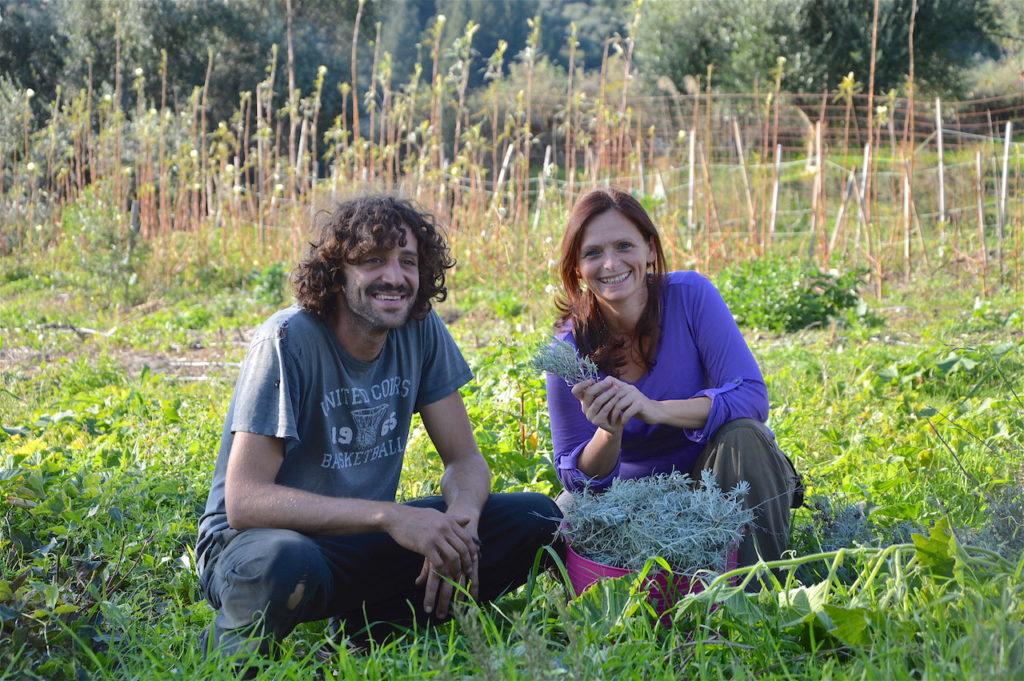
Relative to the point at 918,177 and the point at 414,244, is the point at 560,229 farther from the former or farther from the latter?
the point at 918,177

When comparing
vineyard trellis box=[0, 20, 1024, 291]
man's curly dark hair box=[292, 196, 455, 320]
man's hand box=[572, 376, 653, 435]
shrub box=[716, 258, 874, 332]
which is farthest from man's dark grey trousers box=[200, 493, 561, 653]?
vineyard trellis box=[0, 20, 1024, 291]

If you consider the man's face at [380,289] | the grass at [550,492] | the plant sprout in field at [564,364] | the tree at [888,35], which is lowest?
the grass at [550,492]

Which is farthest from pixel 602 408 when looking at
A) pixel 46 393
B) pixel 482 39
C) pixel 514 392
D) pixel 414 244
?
pixel 482 39

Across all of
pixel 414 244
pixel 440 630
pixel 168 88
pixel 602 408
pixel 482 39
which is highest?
pixel 482 39

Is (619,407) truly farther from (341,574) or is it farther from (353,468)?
(341,574)

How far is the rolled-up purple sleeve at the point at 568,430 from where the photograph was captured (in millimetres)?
2992

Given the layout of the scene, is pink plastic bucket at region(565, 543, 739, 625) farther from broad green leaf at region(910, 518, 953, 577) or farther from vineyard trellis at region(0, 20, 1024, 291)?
vineyard trellis at region(0, 20, 1024, 291)

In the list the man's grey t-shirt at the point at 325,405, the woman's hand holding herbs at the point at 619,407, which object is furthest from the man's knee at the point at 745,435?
the man's grey t-shirt at the point at 325,405

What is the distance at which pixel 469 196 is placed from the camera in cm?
1009

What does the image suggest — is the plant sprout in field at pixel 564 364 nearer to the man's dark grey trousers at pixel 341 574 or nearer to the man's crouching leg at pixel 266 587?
the man's dark grey trousers at pixel 341 574

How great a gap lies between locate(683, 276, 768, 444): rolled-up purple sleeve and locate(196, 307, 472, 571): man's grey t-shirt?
2.50 feet

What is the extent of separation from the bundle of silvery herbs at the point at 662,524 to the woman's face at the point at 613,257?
671 mm

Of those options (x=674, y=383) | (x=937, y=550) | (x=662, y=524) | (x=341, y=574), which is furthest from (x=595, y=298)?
(x=937, y=550)

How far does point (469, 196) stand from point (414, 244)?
288 inches
